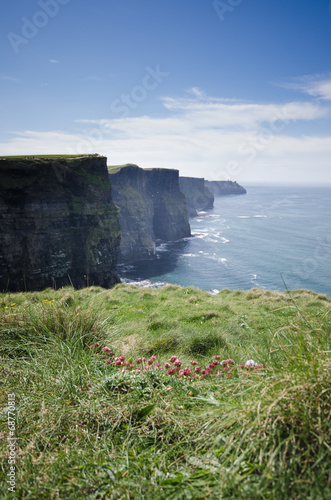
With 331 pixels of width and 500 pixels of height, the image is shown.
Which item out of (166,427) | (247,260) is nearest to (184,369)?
(166,427)

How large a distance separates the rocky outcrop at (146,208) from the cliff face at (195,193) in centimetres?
5915

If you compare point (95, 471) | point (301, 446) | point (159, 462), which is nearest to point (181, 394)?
point (159, 462)

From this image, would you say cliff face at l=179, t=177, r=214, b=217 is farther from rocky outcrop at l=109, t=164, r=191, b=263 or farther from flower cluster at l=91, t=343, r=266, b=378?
flower cluster at l=91, t=343, r=266, b=378

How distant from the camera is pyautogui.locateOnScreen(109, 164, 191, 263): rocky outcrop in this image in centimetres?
8075

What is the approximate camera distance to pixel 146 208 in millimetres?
96562

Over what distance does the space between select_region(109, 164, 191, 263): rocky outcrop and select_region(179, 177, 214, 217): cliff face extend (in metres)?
59.1

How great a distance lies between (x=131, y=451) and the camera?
2576 millimetres

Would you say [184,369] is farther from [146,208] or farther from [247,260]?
[146,208]

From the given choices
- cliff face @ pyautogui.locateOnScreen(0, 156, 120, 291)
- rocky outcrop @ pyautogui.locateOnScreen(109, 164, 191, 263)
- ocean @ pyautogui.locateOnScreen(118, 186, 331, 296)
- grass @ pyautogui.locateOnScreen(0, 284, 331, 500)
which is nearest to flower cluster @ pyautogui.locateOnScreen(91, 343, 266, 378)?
grass @ pyautogui.locateOnScreen(0, 284, 331, 500)

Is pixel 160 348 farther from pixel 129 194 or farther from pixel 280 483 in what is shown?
pixel 129 194

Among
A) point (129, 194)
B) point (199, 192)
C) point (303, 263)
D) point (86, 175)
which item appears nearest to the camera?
point (86, 175)

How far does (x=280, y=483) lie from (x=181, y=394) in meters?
1.61

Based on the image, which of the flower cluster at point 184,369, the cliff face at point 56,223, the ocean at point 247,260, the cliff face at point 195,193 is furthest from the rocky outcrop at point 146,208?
the flower cluster at point 184,369

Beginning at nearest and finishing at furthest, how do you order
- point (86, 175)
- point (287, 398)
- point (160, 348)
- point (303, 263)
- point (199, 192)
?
1. point (287, 398)
2. point (160, 348)
3. point (86, 175)
4. point (303, 263)
5. point (199, 192)
